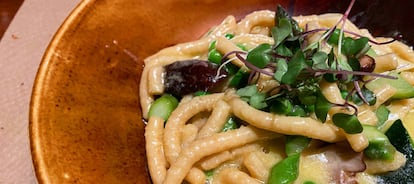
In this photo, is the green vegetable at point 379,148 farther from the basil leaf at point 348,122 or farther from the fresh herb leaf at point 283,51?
the fresh herb leaf at point 283,51

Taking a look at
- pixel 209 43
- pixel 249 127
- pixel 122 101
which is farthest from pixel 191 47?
pixel 249 127

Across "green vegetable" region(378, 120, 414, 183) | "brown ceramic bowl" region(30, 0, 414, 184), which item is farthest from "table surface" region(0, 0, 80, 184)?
"green vegetable" region(378, 120, 414, 183)

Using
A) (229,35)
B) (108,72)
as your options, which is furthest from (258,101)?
(108,72)

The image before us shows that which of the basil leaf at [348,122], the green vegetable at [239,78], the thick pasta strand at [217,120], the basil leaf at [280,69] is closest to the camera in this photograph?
the basil leaf at [348,122]

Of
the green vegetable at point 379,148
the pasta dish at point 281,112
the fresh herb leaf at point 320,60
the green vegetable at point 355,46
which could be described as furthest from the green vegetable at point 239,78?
the green vegetable at point 379,148

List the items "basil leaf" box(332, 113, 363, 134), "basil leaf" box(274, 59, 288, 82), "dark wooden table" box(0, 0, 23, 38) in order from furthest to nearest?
"dark wooden table" box(0, 0, 23, 38) < "basil leaf" box(274, 59, 288, 82) < "basil leaf" box(332, 113, 363, 134)

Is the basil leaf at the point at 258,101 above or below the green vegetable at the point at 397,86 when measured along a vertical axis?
above

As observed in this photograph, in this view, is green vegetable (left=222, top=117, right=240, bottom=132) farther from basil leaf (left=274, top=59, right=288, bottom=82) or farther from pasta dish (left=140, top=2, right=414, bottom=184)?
basil leaf (left=274, top=59, right=288, bottom=82)
